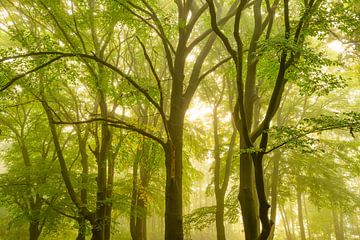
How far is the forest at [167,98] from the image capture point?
594 centimetres

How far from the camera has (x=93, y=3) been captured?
9516 mm

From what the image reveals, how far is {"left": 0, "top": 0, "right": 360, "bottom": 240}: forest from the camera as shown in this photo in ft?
19.5

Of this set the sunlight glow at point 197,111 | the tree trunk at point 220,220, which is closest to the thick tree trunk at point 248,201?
the tree trunk at point 220,220

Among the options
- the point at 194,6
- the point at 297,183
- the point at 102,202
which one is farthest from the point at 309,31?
the point at 297,183

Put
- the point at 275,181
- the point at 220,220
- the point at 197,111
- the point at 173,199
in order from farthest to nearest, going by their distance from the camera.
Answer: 1. the point at 197,111
2. the point at 275,181
3. the point at 220,220
4. the point at 173,199

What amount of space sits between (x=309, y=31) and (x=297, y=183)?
1272 centimetres

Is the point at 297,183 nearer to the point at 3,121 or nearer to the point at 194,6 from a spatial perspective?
the point at 194,6

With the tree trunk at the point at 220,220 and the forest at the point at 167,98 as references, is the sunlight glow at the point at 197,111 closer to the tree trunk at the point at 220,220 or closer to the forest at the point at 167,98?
the forest at the point at 167,98

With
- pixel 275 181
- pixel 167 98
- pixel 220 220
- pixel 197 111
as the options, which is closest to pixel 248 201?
pixel 220 220

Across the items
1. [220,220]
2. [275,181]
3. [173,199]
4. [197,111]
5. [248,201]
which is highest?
[197,111]

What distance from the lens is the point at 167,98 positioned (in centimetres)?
1305

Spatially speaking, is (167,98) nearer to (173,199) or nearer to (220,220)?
(220,220)

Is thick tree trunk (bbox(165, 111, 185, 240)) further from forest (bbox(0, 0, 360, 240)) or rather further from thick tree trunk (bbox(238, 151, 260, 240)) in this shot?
thick tree trunk (bbox(238, 151, 260, 240))

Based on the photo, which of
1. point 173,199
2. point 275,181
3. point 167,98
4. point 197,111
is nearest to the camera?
point 173,199
